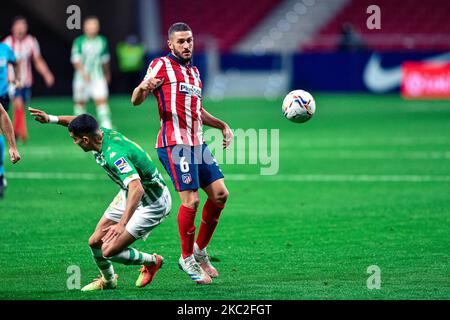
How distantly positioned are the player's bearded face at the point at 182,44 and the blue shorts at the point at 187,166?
838mm

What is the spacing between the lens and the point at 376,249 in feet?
32.3

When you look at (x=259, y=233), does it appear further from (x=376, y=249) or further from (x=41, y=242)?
(x=41, y=242)

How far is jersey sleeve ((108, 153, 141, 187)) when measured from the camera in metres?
7.70

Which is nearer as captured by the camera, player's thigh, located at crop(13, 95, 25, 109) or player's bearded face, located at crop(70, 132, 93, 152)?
player's bearded face, located at crop(70, 132, 93, 152)

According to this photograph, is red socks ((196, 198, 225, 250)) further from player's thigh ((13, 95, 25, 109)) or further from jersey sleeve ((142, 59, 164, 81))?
player's thigh ((13, 95, 25, 109))

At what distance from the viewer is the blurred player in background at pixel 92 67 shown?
2218 cm

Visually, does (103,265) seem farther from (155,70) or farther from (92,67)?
(92,67)

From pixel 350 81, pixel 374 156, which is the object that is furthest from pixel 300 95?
pixel 350 81

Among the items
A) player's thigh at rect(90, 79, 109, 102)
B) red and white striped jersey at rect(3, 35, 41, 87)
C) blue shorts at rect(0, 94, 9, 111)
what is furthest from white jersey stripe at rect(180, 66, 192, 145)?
player's thigh at rect(90, 79, 109, 102)

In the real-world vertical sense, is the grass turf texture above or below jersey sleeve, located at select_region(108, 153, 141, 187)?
below

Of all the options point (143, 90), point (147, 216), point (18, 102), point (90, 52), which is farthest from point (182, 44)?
point (90, 52)

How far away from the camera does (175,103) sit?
877 cm

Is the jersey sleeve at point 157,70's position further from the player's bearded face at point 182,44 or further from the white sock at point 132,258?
the white sock at point 132,258

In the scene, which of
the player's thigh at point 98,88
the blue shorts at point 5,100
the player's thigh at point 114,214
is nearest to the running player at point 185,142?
the player's thigh at point 114,214
